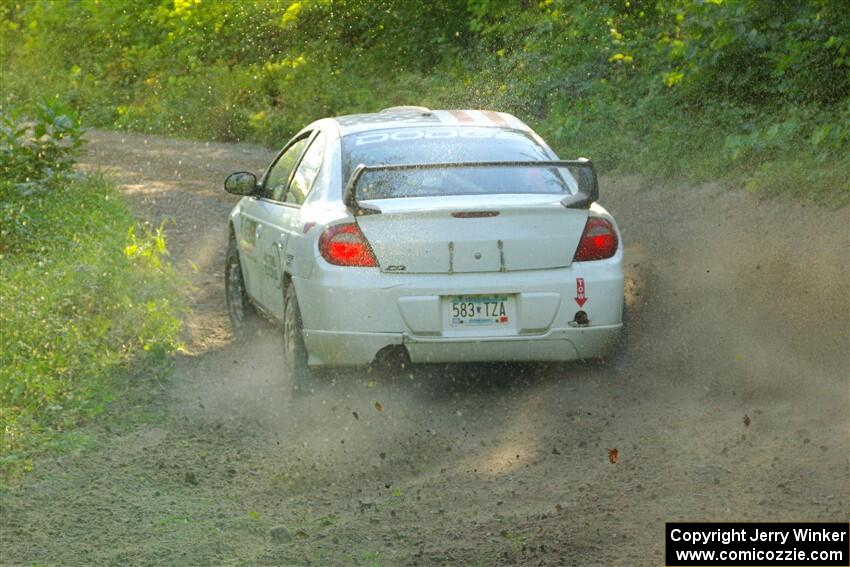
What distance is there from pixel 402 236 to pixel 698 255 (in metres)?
3.99

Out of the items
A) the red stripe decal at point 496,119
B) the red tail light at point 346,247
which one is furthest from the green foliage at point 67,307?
the red stripe decal at point 496,119

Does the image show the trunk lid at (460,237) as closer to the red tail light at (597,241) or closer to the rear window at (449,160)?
the red tail light at (597,241)

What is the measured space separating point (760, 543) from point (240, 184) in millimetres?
4822

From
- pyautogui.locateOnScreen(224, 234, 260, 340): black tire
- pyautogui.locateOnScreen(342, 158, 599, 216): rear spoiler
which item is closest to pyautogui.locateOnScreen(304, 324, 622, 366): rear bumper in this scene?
pyautogui.locateOnScreen(342, 158, 599, 216): rear spoiler

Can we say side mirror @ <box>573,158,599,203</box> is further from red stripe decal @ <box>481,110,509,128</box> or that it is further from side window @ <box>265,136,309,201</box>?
side window @ <box>265,136,309,201</box>

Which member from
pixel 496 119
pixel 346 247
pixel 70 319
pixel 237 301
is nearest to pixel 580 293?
pixel 346 247

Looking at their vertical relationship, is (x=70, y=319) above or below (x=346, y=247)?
below

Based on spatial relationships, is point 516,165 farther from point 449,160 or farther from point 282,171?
point 282,171

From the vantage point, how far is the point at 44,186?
14055 millimetres

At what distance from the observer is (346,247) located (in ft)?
24.5

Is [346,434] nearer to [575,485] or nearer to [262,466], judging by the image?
[262,466]

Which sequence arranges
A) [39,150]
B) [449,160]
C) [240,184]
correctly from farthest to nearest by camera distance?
[39,150], [240,184], [449,160]

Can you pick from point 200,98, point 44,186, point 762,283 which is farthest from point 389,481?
point 200,98

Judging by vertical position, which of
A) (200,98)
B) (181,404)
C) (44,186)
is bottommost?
(200,98)
